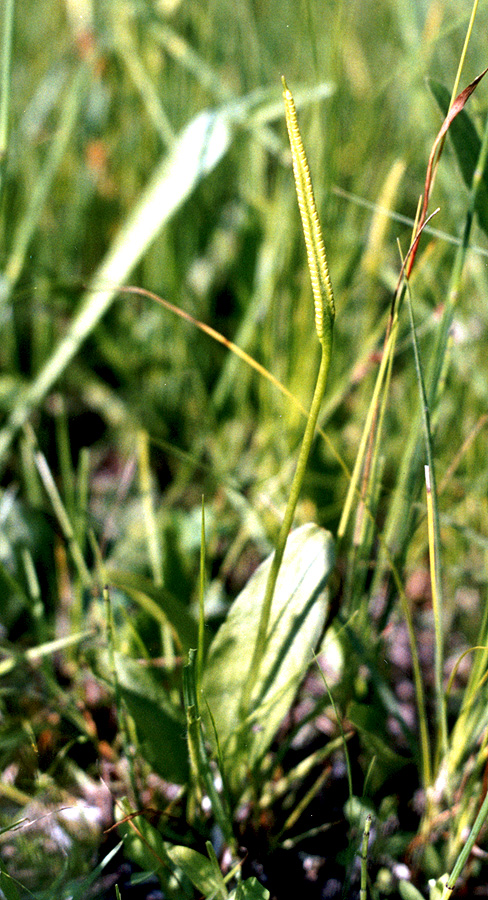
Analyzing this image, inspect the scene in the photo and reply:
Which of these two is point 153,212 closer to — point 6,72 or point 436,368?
point 6,72

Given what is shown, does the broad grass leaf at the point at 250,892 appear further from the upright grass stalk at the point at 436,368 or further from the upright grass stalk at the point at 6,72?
the upright grass stalk at the point at 6,72

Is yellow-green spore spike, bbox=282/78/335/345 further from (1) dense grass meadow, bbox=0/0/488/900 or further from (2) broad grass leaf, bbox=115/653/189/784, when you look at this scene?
(2) broad grass leaf, bbox=115/653/189/784

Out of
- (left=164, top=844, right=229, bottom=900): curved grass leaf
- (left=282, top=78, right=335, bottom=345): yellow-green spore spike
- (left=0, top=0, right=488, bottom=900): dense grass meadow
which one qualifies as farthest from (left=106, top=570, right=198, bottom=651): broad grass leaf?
(left=282, top=78, right=335, bottom=345): yellow-green spore spike

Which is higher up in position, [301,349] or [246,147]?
[246,147]

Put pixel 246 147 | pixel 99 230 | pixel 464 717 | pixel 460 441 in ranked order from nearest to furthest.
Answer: pixel 464 717
pixel 460 441
pixel 246 147
pixel 99 230

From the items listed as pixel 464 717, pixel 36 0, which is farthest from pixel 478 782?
pixel 36 0

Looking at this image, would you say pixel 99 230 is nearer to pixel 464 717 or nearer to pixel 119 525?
pixel 119 525

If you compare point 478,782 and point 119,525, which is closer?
point 478,782
